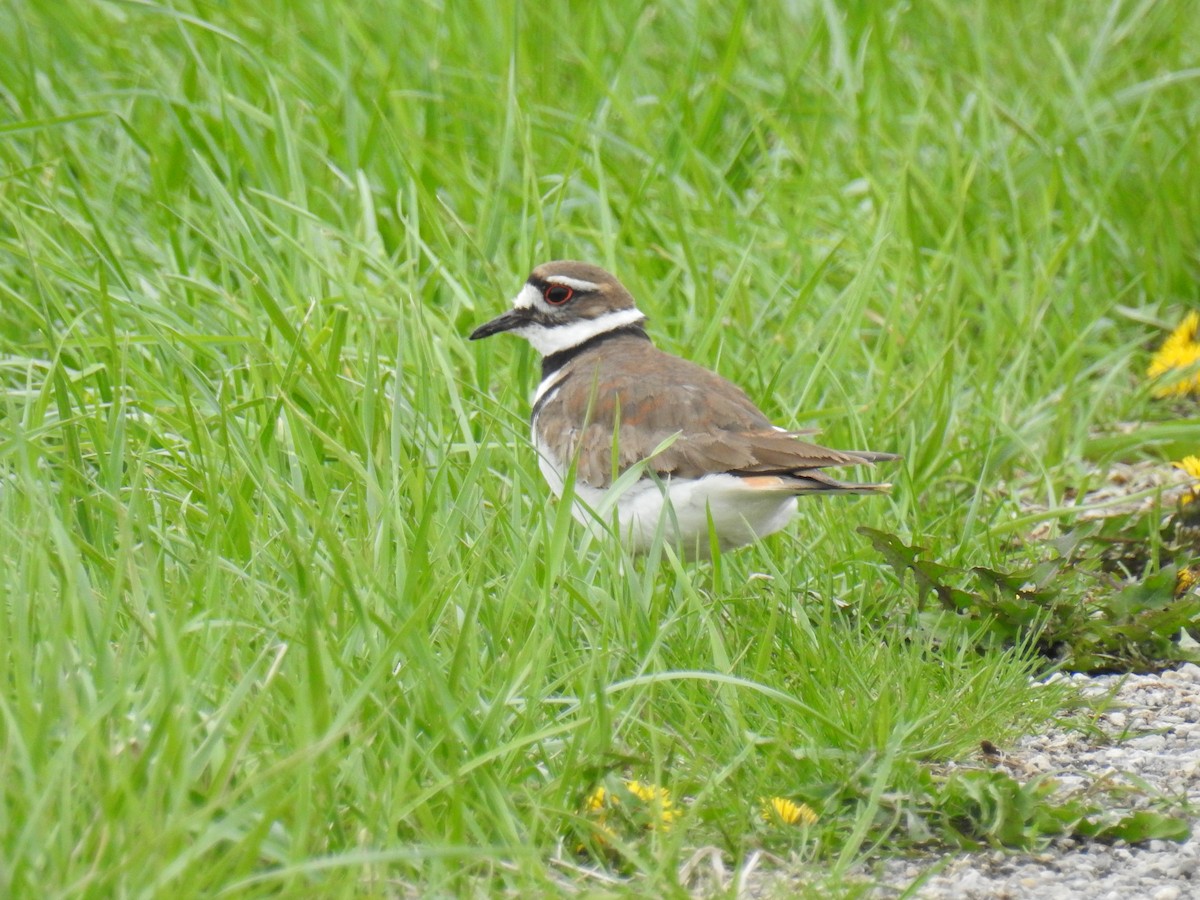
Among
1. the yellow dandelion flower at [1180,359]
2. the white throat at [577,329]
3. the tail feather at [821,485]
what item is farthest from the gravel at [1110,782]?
the yellow dandelion flower at [1180,359]

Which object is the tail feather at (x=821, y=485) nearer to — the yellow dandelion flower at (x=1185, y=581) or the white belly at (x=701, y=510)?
the white belly at (x=701, y=510)

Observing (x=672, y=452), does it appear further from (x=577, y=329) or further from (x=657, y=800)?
(x=657, y=800)

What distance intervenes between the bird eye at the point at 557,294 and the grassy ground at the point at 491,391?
289 mm

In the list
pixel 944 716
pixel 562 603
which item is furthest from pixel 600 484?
pixel 944 716

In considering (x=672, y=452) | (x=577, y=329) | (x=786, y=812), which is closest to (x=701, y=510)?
(x=672, y=452)

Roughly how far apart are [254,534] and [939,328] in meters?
3.27

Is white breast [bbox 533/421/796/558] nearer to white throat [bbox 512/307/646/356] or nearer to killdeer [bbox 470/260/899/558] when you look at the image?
killdeer [bbox 470/260/899/558]

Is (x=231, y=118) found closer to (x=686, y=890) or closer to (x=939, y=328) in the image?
(x=939, y=328)

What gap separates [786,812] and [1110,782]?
78cm

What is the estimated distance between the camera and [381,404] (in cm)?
483

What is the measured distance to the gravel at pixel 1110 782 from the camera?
10.5 feet

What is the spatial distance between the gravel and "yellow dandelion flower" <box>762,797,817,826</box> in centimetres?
18

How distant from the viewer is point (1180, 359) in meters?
6.59

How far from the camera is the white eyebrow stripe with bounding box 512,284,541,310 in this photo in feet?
18.5
